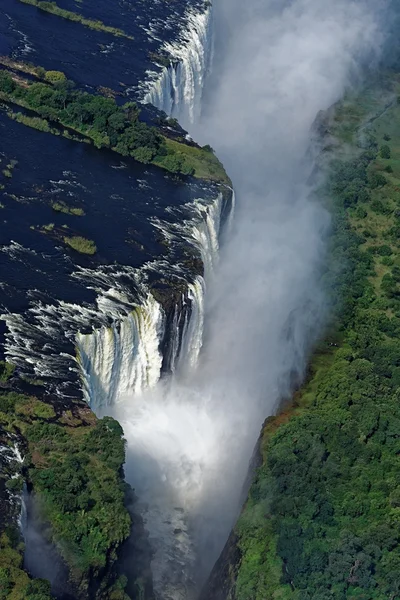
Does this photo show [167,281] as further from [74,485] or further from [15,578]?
[15,578]

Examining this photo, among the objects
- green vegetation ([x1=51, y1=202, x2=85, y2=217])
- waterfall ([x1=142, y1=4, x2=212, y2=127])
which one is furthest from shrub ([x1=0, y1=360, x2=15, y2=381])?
waterfall ([x1=142, y1=4, x2=212, y2=127])

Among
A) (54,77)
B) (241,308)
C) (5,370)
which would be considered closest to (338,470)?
(5,370)

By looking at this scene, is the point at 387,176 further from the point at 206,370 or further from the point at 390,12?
the point at 390,12

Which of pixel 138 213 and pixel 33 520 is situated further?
pixel 138 213

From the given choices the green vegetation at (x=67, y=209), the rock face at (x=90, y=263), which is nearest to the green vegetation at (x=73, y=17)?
the rock face at (x=90, y=263)

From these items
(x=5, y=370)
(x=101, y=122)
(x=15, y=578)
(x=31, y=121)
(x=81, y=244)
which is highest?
(x=101, y=122)

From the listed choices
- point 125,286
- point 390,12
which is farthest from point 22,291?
point 390,12

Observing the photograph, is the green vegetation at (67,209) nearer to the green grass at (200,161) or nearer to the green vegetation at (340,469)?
the green grass at (200,161)
